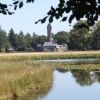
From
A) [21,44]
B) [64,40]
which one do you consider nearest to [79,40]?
[21,44]

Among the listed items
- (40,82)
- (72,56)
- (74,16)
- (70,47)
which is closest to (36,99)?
(40,82)

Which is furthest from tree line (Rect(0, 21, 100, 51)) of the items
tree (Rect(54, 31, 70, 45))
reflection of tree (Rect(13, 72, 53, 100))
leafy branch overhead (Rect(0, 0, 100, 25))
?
leafy branch overhead (Rect(0, 0, 100, 25))

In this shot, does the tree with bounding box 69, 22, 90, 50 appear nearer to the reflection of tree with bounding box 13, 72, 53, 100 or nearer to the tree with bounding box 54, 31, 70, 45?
the tree with bounding box 54, 31, 70, 45

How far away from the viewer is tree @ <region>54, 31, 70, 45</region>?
133500 mm

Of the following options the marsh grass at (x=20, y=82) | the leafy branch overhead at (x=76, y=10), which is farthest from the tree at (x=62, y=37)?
the leafy branch overhead at (x=76, y=10)

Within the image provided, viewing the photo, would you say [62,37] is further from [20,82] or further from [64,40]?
[20,82]

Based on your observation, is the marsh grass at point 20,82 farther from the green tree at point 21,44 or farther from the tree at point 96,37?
the green tree at point 21,44

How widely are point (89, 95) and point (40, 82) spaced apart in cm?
393

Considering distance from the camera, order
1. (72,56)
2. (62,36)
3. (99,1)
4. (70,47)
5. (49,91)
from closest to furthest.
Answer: (99,1)
(49,91)
(72,56)
(70,47)
(62,36)

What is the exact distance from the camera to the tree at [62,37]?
134 meters

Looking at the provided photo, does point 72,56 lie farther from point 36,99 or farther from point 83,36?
point 36,99

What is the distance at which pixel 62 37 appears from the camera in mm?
137125

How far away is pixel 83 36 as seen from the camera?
100750 mm

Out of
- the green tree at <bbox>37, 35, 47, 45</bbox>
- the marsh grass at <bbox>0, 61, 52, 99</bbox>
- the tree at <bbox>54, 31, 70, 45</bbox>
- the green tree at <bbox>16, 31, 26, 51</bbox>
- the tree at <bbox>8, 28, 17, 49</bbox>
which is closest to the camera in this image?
the marsh grass at <bbox>0, 61, 52, 99</bbox>
